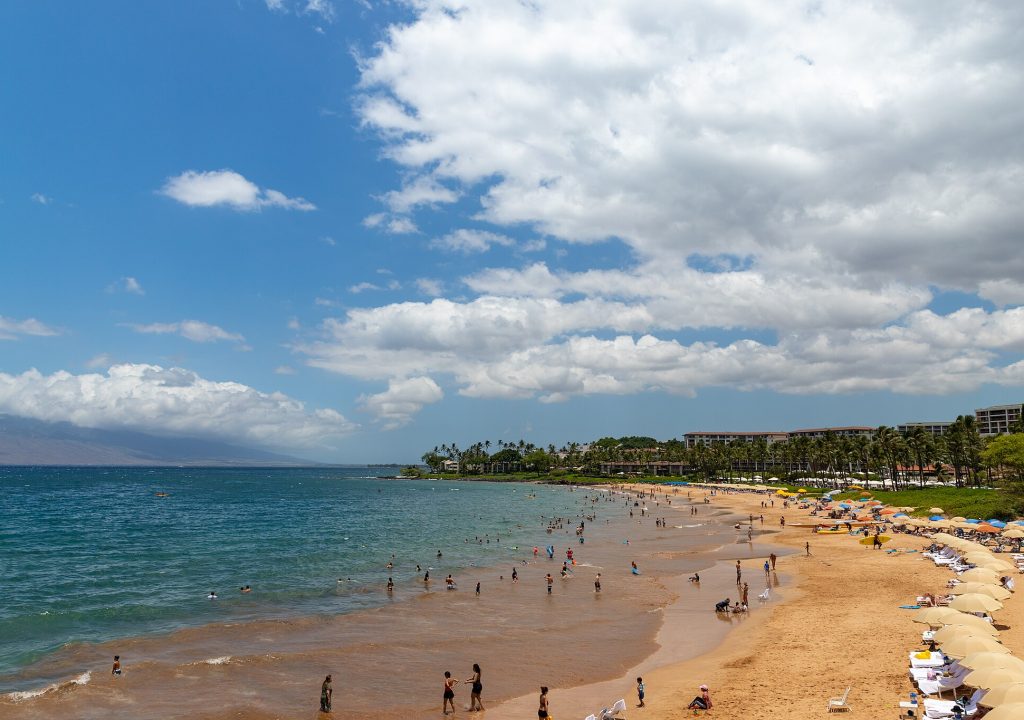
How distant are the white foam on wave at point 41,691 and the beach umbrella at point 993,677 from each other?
2777cm

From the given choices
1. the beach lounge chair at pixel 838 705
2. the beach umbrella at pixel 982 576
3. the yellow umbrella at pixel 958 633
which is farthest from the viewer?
the beach umbrella at pixel 982 576

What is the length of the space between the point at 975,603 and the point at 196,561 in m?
48.6

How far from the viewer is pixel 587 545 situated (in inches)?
2297

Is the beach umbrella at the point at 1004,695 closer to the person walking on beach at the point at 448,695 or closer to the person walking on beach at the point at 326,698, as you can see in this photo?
the person walking on beach at the point at 448,695

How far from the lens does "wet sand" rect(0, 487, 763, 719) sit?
20.4 meters

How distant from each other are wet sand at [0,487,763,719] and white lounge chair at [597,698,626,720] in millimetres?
3609

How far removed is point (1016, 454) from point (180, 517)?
3781 inches

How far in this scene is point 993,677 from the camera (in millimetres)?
15172

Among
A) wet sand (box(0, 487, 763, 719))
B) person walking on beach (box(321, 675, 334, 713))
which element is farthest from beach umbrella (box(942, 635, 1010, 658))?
person walking on beach (box(321, 675, 334, 713))

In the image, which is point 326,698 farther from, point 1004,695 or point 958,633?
point 958,633

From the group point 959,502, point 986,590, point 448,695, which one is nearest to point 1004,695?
point 986,590

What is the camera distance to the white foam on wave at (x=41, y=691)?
20453mm

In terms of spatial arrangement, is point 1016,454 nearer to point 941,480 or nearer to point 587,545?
point 587,545

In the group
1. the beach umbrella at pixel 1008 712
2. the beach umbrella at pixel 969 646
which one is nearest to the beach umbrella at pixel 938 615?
the beach umbrella at pixel 969 646
